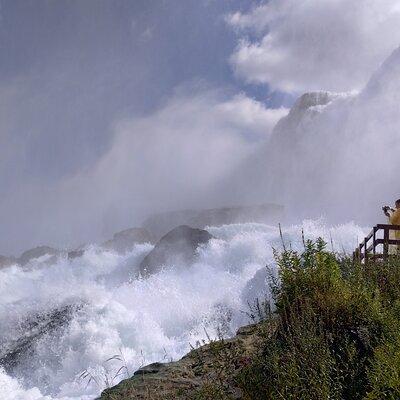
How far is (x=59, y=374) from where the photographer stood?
494 inches

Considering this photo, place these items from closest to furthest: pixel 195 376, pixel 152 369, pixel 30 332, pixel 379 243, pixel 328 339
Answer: pixel 328 339 < pixel 195 376 < pixel 152 369 < pixel 379 243 < pixel 30 332

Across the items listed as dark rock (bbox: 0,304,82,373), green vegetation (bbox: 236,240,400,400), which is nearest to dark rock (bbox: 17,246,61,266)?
dark rock (bbox: 0,304,82,373)

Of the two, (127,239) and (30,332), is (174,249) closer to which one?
(30,332)

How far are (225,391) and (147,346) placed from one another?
34.6ft

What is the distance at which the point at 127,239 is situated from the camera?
2520 inches

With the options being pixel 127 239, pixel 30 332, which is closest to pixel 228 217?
pixel 127 239

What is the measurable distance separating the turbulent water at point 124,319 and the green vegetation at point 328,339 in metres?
3.36

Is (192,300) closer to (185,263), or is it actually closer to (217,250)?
(217,250)

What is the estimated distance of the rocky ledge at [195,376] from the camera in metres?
3.61

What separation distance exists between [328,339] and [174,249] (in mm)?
30338

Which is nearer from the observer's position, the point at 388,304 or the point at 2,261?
the point at 388,304

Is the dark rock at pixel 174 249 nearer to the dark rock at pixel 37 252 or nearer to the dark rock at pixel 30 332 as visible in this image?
the dark rock at pixel 30 332

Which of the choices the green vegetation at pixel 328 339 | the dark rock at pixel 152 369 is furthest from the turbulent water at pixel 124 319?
the green vegetation at pixel 328 339

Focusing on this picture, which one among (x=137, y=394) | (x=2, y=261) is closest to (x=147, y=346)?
(x=137, y=394)
